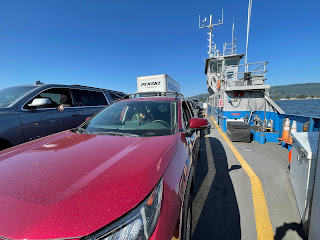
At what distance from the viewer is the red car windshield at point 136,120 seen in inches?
85.1

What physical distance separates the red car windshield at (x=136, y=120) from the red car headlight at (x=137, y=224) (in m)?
1.05

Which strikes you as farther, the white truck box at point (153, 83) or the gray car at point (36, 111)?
the white truck box at point (153, 83)

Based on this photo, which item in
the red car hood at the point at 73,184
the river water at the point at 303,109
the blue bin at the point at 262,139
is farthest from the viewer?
the river water at the point at 303,109

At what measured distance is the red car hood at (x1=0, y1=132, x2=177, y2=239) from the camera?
2.62 feet

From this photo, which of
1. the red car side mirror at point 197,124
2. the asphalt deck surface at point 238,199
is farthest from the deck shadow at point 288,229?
the red car side mirror at point 197,124

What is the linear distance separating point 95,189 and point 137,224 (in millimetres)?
342

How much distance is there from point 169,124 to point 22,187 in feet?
5.45

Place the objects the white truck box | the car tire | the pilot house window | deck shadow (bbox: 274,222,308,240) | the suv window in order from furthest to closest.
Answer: the pilot house window < the white truck box < the suv window < deck shadow (bbox: 274,222,308,240) < the car tire

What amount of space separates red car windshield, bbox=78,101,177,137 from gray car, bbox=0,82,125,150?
1.57 m

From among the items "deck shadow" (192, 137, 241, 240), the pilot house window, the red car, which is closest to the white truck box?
"deck shadow" (192, 137, 241, 240)

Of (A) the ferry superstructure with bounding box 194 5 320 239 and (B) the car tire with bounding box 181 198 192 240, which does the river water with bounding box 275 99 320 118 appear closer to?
(A) the ferry superstructure with bounding box 194 5 320 239

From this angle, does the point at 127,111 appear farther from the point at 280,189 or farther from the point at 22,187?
the point at 280,189

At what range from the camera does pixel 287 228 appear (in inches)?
81.2

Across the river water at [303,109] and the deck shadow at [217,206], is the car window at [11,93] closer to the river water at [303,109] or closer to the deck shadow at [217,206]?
the deck shadow at [217,206]
